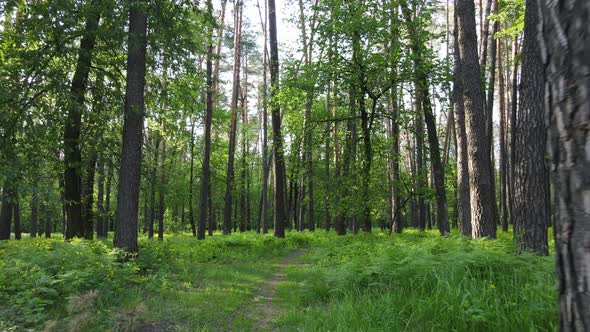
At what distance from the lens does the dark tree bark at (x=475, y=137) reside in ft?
31.1

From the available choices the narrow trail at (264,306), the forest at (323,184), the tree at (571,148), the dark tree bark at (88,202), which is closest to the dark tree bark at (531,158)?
the forest at (323,184)

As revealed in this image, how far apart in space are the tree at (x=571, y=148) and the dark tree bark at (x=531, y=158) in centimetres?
550

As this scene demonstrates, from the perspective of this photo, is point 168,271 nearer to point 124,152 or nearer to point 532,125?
point 124,152

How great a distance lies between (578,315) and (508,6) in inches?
590

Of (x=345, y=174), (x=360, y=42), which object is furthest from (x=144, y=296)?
(x=360, y=42)

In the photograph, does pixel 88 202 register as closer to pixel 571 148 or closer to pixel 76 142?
pixel 76 142

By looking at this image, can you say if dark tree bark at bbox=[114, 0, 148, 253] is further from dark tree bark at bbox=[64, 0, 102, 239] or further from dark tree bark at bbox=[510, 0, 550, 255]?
dark tree bark at bbox=[510, 0, 550, 255]

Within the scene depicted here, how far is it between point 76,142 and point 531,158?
11492 millimetres

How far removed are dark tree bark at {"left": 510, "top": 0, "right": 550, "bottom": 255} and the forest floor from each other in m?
0.53

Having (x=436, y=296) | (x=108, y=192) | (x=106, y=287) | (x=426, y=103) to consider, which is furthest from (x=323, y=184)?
(x=108, y=192)

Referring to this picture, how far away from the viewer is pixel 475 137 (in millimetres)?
9578

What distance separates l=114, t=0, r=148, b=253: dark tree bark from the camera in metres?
9.17

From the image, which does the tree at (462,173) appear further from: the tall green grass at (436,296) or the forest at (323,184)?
the tall green grass at (436,296)

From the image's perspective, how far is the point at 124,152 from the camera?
929cm
